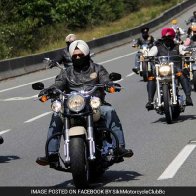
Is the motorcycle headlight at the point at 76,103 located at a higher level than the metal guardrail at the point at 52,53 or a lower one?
lower

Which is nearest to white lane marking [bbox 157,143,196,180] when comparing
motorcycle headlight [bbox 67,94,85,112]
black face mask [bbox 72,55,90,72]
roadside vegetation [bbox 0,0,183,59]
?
motorcycle headlight [bbox 67,94,85,112]

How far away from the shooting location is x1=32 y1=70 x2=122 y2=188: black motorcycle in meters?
8.74

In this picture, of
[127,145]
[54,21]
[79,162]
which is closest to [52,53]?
[127,145]

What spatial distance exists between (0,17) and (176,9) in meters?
26.3

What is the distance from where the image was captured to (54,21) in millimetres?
55875

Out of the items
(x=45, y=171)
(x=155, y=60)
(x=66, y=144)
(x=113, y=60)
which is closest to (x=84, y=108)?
(x=66, y=144)

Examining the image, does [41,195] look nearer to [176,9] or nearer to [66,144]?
[66,144]

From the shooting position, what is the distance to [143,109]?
18.2m

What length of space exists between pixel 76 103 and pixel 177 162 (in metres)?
2.34

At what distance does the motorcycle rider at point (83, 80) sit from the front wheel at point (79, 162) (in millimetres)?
663

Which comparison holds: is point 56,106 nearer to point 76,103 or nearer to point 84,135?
point 76,103

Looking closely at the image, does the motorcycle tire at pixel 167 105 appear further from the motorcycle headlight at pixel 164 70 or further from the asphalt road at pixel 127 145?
the motorcycle headlight at pixel 164 70

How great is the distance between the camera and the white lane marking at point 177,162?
982 cm

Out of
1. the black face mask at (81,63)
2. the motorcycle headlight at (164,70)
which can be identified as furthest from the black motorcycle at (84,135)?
the motorcycle headlight at (164,70)
